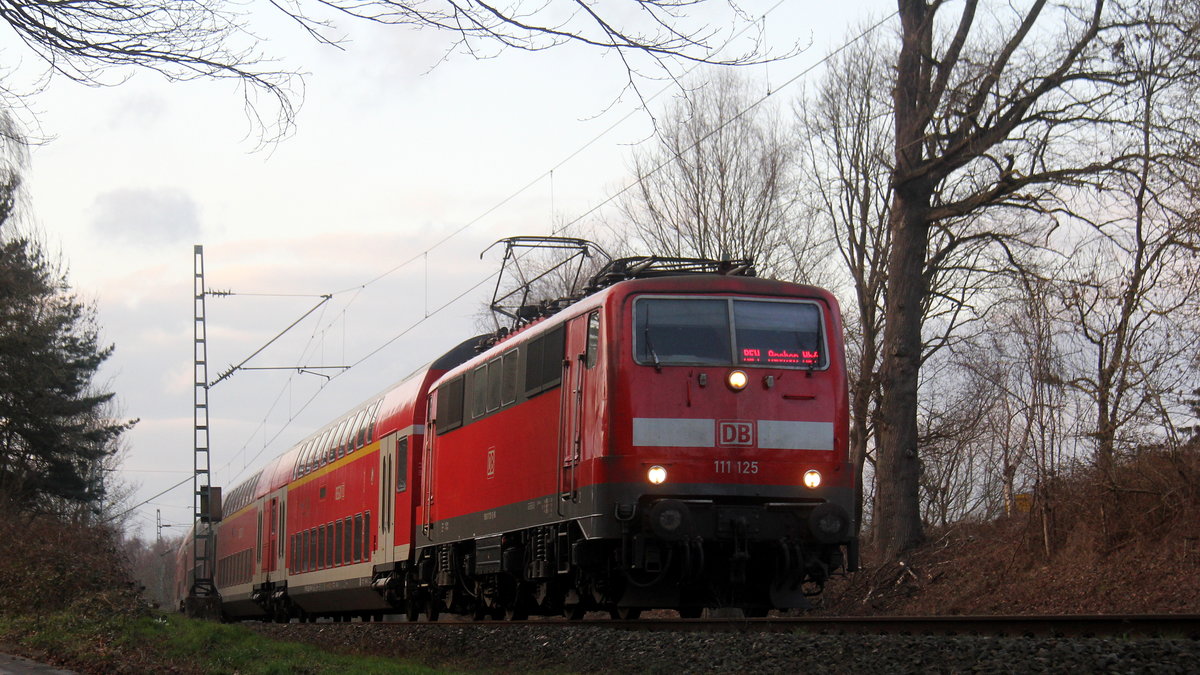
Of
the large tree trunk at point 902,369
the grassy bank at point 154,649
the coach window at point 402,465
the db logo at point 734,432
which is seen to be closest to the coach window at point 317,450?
the coach window at point 402,465

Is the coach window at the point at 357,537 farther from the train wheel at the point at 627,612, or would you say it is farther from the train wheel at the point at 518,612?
the train wheel at the point at 627,612

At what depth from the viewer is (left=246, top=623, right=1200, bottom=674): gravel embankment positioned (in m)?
7.39

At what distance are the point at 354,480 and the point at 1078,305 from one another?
12.0 meters

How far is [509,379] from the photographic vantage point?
14570mm

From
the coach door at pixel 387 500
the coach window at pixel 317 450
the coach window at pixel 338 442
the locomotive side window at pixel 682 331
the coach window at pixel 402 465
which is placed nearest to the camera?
the locomotive side window at pixel 682 331

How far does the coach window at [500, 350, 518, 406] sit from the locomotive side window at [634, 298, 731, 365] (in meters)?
2.83

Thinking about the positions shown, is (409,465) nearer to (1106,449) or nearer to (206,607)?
(1106,449)

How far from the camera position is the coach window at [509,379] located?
14.4 metres

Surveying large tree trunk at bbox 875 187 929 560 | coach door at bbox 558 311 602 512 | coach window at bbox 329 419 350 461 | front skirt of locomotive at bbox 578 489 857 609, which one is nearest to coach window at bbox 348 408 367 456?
coach window at bbox 329 419 350 461

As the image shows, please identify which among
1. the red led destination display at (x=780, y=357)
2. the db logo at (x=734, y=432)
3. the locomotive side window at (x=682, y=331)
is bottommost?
the db logo at (x=734, y=432)

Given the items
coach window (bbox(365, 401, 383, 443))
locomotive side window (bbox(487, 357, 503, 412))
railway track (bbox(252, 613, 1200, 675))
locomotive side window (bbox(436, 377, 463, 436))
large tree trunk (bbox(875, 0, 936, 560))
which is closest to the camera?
railway track (bbox(252, 613, 1200, 675))

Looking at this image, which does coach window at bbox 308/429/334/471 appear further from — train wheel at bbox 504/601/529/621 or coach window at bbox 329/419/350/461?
train wheel at bbox 504/601/529/621

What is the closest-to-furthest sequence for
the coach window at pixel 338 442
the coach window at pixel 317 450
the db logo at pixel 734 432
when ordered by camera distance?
the db logo at pixel 734 432 < the coach window at pixel 338 442 < the coach window at pixel 317 450

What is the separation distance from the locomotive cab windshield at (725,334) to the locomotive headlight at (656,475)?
960 millimetres
